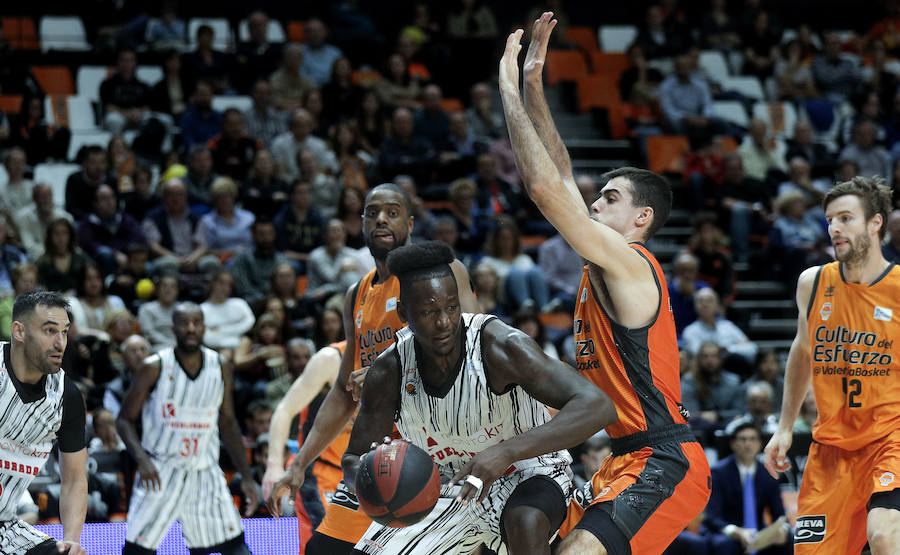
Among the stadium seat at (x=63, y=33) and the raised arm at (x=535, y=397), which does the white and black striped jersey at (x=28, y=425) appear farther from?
the stadium seat at (x=63, y=33)

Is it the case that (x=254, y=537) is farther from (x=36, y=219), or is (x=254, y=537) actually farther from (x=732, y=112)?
(x=732, y=112)

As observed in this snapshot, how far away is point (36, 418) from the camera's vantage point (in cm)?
551

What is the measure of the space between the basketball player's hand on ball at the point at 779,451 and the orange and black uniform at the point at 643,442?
133 centimetres

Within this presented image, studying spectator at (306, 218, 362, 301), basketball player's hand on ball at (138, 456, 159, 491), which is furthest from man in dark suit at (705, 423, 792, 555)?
basketball player's hand on ball at (138, 456, 159, 491)

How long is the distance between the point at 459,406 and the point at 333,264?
6.78 meters

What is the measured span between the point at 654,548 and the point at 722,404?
6258mm

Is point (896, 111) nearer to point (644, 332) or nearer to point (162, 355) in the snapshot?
point (162, 355)

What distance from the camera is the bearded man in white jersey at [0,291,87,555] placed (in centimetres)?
541

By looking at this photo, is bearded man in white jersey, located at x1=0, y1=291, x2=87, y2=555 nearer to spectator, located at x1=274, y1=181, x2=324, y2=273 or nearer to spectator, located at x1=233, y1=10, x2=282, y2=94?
spectator, located at x1=274, y1=181, x2=324, y2=273

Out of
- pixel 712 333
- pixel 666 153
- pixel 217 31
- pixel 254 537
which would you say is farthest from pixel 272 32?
pixel 254 537

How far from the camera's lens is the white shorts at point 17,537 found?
5.32m

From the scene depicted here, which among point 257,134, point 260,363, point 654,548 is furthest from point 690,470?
point 257,134

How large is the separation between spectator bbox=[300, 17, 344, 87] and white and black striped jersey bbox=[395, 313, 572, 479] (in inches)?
392

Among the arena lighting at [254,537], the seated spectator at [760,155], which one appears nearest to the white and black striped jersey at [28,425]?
the arena lighting at [254,537]
